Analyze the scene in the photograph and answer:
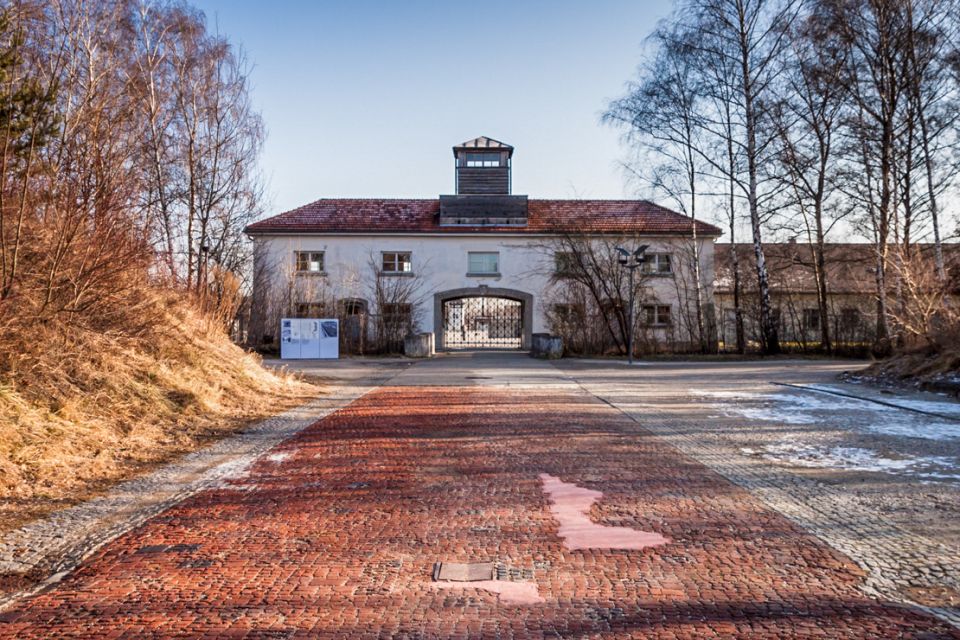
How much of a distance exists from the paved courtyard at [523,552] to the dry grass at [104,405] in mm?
1271

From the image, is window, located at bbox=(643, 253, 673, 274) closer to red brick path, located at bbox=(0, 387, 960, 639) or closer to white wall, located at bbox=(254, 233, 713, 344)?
white wall, located at bbox=(254, 233, 713, 344)

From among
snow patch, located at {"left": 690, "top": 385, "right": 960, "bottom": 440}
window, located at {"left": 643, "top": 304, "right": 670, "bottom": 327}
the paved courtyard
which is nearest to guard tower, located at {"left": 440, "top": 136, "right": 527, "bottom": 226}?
window, located at {"left": 643, "top": 304, "right": 670, "bottom": 327}

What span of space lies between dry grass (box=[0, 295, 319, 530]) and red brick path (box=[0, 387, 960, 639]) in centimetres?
136

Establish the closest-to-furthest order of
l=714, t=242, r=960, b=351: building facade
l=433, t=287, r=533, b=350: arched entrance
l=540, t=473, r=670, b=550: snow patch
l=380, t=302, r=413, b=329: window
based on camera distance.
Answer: l=540, t=473, r=670, b=550: snow patch
l=714, t=242, r=960, b=351: building facade
l=380, t=302, r=413, b=329: window
l=433, t=287, r=533, b=350: arched entrance

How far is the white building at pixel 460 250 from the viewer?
3278 cm

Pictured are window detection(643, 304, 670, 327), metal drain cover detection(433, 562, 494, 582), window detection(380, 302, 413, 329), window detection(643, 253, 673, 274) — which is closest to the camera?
metal drain cover detection(433, 562, 494, 582)

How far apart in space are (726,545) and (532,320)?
29.7m

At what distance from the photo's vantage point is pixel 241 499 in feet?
17.9

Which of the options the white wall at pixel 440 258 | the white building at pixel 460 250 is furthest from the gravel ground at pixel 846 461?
the white wall at pixel 440 258

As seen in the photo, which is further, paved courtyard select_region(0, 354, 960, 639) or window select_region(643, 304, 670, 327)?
window select_region(643, 304, 670, 327)

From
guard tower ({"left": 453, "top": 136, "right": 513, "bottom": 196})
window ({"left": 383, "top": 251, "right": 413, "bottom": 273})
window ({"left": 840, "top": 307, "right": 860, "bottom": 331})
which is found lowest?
window ({"left": 840, "top": 307, "right": 860, "bottom": 331})

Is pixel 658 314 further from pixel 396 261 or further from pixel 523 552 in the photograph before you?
pixel 523 552

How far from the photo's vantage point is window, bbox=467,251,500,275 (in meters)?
34.6

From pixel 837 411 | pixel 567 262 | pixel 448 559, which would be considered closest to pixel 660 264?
pixel 567 262
